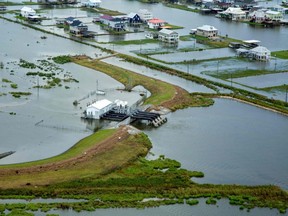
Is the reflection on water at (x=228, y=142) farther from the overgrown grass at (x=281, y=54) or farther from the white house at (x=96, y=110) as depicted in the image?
the overgrown grass at (x=281, y=54)

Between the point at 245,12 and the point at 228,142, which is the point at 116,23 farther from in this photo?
the point at 228,142

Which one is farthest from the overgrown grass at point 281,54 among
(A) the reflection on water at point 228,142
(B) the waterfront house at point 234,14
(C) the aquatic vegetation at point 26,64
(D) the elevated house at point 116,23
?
(C) the aquatic vegetation at point 26,64

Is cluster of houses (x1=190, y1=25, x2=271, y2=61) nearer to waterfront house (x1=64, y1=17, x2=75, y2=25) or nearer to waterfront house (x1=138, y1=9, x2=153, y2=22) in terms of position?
waterfront house (x1=138, y1=9, x2=153, y2=22)

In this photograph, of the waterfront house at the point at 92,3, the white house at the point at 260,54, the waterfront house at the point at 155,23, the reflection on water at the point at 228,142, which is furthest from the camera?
the waterfront house at the point at 92,3

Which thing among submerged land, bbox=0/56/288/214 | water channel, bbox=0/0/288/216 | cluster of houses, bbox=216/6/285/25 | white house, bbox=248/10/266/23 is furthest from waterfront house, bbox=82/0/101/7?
submerged land, bbox=0/56/288/214

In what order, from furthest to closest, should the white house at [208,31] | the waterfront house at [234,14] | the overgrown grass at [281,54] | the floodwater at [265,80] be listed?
the waterfront house at [234,14], the white house at [208,31], the overgrown grass at [281,54], the floodwater at [265,80]

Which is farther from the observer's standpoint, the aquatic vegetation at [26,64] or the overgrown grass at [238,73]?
the aquatic vegetation at [26,64]

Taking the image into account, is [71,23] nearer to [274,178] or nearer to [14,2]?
[14,2]
